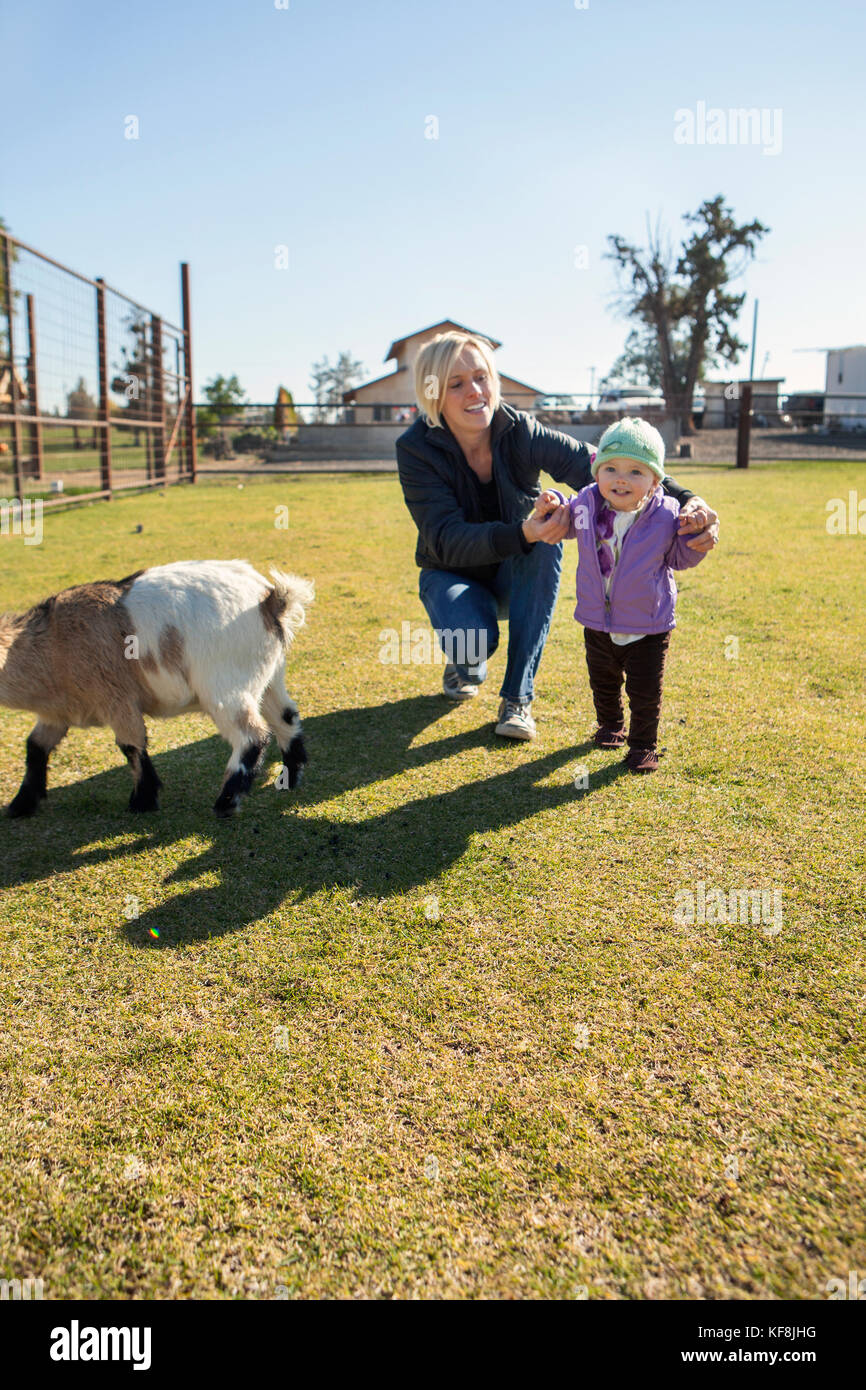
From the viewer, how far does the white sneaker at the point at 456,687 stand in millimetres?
4559

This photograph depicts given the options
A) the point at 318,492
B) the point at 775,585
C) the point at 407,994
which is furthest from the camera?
the point at 318,492

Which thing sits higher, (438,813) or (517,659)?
(517,659)

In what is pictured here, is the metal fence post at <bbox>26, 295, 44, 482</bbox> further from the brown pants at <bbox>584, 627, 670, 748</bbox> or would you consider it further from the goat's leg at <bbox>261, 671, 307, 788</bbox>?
the brown pants at <bbox>584, 627, 670, 748</bbox>

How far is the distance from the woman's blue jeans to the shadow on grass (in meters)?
0.35

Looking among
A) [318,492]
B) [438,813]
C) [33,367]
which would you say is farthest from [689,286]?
[438,813]

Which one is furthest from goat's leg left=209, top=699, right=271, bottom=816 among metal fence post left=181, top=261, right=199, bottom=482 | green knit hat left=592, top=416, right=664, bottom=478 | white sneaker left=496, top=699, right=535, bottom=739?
metal fence post left=181, top=261, right=199, bottom=482

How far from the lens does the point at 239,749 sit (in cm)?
326

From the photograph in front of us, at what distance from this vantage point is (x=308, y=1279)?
1.51 metres

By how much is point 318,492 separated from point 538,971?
525 inches

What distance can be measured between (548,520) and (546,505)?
62 millimetres

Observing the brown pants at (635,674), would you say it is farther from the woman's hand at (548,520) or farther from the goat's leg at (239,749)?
the goat's leg at (239,749)

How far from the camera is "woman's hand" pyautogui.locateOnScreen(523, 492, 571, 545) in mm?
3424
